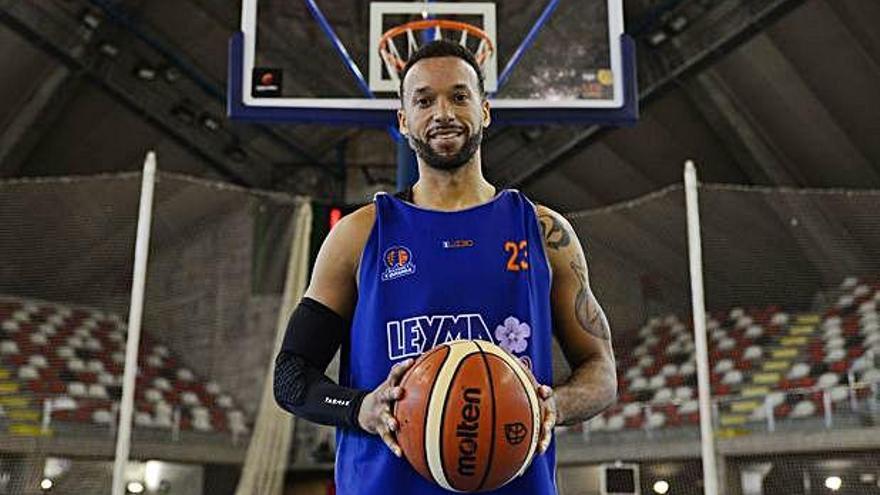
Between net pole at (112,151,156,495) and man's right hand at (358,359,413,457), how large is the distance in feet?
10.1

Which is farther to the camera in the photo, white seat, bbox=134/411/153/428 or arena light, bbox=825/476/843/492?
white seat, bbox=134/411/153/428

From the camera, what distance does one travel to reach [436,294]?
153 cm

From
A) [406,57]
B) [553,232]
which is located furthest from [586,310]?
[406,57]

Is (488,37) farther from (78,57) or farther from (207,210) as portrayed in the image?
(78,57)

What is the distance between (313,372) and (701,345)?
3141mm

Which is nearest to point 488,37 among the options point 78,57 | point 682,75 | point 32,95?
point 682,75

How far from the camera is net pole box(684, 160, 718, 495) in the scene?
13.9ft

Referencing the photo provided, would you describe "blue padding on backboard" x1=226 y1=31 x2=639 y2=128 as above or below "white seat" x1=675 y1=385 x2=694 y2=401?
above

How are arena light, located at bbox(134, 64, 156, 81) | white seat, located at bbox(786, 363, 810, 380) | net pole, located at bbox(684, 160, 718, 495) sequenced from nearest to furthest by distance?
net pole, located at bbox(684, 160, 718, 495) → white seat, located at bbox(786, 363, 810, 380) → arena light, located at bbox(134, 64, 156, 81)

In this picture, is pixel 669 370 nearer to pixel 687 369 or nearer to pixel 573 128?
pixel 687 369

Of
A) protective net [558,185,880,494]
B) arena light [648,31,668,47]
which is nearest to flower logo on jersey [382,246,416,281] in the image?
protective net [558,185,880,494]

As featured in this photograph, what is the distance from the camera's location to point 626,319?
498 cm

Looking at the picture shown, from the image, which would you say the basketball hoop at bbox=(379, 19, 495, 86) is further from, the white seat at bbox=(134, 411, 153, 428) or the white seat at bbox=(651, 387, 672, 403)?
the white seat at bbox=(134, 411, 153, 428)

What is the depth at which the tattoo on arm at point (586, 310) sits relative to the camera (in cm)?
169
